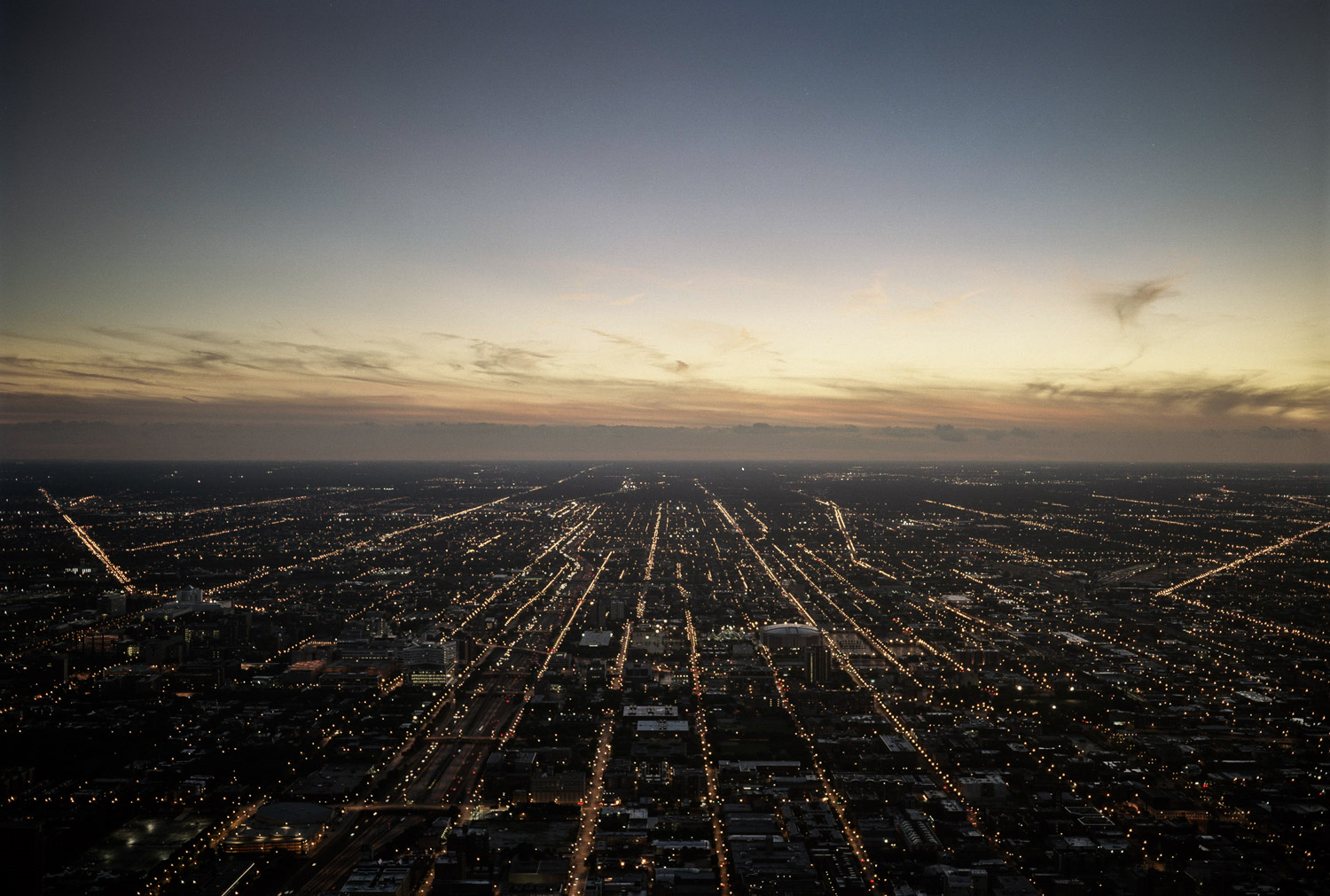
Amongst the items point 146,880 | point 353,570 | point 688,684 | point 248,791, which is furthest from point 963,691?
point 353,570

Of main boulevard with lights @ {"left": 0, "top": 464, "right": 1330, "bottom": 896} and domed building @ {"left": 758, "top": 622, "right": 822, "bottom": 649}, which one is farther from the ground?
domed building @ {"left": 758, "top": 622, "right": 822, "bottom": 649}

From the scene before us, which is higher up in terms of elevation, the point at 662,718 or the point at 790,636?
the point at 790,636

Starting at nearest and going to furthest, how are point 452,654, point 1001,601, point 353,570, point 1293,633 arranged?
point 452,654 < point 1293,633 < point 1001,601 < point 353,570

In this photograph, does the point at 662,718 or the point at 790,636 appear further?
the point at 790,636

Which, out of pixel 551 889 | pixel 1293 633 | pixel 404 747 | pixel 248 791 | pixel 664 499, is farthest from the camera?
pixel 664 499

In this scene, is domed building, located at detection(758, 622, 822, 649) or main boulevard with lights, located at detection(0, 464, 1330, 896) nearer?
main boulevard with lights, located at detection(0, 464, 1330, 896)

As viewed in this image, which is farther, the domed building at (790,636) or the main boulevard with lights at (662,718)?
the domed building at (790,636)

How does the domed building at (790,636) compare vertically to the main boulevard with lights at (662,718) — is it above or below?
above

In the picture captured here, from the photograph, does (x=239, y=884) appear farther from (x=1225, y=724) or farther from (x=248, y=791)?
(x=1225, y=724)
